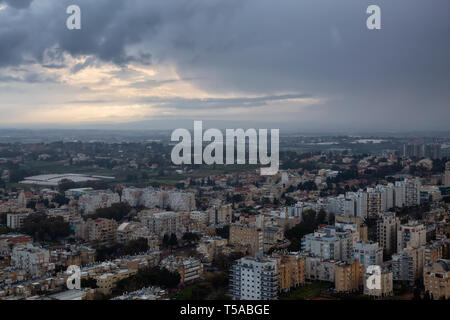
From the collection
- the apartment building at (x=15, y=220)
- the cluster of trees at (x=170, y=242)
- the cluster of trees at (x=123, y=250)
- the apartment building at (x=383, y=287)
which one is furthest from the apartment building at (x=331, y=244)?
the apartment building at (x=15, y=220)

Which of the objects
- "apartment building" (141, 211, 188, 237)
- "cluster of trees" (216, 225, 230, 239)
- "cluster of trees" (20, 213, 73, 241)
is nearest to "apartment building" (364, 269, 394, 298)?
"cluster of trees" (216, 225, 230, 239)

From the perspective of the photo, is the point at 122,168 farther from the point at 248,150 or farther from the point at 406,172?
the point at 406,172

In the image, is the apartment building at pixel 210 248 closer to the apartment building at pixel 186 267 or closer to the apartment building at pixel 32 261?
the apartment building at pixel 186 267

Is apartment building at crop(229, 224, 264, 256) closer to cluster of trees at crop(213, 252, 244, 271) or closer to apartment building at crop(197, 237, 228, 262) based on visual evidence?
apartment building at crop(197, 237, 228, 262)

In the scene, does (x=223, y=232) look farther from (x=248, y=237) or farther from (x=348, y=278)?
(x=348, y=278)

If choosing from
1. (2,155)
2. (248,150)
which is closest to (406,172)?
(248,150)

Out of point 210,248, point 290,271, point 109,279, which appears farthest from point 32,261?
point 290,271
